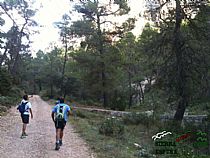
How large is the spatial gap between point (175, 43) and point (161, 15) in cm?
171

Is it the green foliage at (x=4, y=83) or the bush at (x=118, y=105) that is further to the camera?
the bush at (x=118, y=105)

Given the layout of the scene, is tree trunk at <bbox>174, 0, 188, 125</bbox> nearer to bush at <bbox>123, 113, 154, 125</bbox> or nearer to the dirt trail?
bush at <bbox>123, 113, 154, 125</bbox>

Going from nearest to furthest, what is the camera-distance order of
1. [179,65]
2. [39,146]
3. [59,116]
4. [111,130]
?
[59,116], [39,146], [111,130], [179,65]

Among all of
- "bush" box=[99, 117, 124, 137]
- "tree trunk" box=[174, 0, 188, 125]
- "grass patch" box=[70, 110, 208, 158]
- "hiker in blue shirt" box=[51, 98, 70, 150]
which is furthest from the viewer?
"tree trunk" box=[174, 0, 188, 125]

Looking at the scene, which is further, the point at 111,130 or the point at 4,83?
the point at 4,83

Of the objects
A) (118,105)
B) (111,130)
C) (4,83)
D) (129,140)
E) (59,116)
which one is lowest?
(129,140)

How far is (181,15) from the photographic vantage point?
13.1m

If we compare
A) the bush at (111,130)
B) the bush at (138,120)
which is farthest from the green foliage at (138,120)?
the bush at (111,130)

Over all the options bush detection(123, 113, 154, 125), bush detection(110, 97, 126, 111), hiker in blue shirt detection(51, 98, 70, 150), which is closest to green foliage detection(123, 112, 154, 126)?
bush detection(123, 113, 154, 125)

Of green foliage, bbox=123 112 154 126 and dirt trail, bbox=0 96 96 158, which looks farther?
green foliage, bbox=123 112 154 126

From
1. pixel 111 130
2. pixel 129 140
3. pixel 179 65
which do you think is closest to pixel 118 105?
pixel 179 65

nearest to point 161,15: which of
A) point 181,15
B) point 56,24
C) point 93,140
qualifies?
point 181,15

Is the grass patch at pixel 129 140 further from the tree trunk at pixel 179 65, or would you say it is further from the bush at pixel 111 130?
the tree trunk at pixel 179 65

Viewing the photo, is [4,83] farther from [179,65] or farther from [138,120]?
[179,65]
